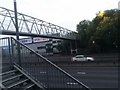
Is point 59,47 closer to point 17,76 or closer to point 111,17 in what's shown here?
point 111,17

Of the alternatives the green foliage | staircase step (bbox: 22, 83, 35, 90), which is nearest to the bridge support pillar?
the green foliage

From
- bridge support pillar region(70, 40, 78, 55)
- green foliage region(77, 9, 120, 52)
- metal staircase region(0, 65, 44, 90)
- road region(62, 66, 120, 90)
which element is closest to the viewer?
metal staircase region(0, 65, 44, 90)

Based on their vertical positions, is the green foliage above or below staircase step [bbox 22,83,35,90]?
above

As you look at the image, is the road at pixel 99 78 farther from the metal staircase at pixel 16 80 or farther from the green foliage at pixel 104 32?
the green foliage at pixel 104 32

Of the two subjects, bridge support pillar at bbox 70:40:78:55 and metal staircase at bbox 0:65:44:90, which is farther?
bridge support pillar at bbox 70:40:78:55

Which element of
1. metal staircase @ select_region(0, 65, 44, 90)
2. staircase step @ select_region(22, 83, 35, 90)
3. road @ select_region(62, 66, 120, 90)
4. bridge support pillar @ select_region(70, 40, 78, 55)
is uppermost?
bridge support pillar @ select_region(70, 40, 78, 55)

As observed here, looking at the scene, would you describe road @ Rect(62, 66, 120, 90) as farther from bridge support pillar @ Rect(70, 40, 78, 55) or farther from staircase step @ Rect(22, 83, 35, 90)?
bridge support pillar @ Rect(70, 40, 78, 55)

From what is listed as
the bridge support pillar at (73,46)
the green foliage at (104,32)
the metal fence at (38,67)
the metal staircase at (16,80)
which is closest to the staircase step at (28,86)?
the metal staircase at (16,80)

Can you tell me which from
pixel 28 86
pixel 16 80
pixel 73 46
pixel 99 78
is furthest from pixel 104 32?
pixel 28 86

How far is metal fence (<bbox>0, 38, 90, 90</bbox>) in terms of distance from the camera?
10.4 metres

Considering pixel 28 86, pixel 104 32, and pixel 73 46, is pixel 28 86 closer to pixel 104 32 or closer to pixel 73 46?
pixel 104 32

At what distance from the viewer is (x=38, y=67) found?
11156 millimetres

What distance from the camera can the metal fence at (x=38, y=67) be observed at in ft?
34.2

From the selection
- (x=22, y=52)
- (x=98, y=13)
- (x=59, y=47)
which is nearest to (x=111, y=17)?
(x=98, y=13)
